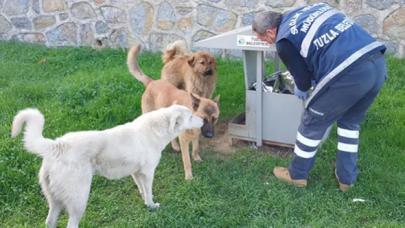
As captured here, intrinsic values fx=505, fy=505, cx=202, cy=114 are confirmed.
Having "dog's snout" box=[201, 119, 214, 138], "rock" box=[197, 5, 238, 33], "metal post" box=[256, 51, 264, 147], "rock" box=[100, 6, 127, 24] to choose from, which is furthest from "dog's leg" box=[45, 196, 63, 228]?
"rock" box=[100, 6, 127, 24]

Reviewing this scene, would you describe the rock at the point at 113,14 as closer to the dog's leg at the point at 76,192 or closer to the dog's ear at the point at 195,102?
the dog's ear at the point at 195,102

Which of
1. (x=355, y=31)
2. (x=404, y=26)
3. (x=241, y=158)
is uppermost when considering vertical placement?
(x=355, y=31)

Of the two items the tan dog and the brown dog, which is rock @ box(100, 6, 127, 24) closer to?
the tan dog

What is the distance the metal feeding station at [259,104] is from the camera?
5688mm

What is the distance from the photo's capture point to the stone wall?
806cm

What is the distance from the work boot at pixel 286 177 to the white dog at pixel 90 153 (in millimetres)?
1076

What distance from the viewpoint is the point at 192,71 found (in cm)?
646

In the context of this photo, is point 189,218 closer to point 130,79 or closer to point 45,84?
point 130,79

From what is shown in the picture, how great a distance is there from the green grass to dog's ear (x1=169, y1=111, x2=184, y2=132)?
0.71 meters

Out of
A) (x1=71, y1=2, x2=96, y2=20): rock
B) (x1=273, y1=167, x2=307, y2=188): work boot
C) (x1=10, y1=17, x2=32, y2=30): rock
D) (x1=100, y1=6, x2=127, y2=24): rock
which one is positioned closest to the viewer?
(x1=273, y1=167, x2=307, y2=188): work boot

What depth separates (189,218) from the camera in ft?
15.2

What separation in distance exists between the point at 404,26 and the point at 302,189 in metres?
4.12

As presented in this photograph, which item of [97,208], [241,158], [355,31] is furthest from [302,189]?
[97,208]

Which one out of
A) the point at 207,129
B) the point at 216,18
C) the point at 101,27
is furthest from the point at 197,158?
the point at 101,27
